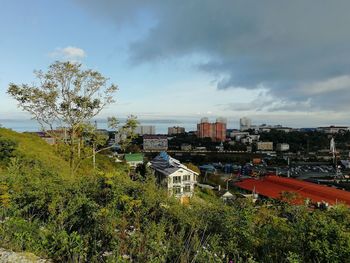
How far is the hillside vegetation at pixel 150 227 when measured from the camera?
2.24 m

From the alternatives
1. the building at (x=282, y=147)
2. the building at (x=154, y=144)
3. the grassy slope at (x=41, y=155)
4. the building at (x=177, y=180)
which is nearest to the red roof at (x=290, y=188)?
the building at (x=177, y=180)

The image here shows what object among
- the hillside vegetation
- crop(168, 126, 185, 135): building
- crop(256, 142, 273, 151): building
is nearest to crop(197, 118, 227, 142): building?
crop(168, 126, 185, 135): building

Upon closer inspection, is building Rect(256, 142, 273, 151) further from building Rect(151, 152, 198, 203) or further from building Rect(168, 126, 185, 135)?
building Rect(151, 152, 198, 203)

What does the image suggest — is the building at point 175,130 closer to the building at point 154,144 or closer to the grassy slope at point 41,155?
the building at point 154,144

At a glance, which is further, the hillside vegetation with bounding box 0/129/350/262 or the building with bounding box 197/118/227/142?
the building with bounding box 197/118/227/142

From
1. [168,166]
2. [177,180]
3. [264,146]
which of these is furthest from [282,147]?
[177,180]

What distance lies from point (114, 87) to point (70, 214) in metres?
6.40

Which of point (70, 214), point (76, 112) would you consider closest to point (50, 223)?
point (70, 214)

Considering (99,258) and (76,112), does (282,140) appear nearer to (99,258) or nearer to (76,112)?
(76,112)

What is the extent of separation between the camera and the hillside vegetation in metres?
2.24

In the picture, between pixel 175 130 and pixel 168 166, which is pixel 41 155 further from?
pixel 175 130

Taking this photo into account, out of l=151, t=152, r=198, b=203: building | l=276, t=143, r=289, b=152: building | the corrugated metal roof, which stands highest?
l=151, t=152, r=198, b=203: building

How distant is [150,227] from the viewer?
2754mm

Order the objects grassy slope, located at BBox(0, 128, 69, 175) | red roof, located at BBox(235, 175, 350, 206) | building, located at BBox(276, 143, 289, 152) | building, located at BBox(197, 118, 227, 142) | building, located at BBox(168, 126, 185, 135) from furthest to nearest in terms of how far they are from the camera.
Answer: building, located at BBox(168, 126, 185, 135), building, located at BBox(197, 118, 227, 142), building, located at BBox(276, 143, 289, 152), red roof, located at BBox(235, 175, 350, 206), grassy slope, located at BBox(0, 128, 69, 175)
